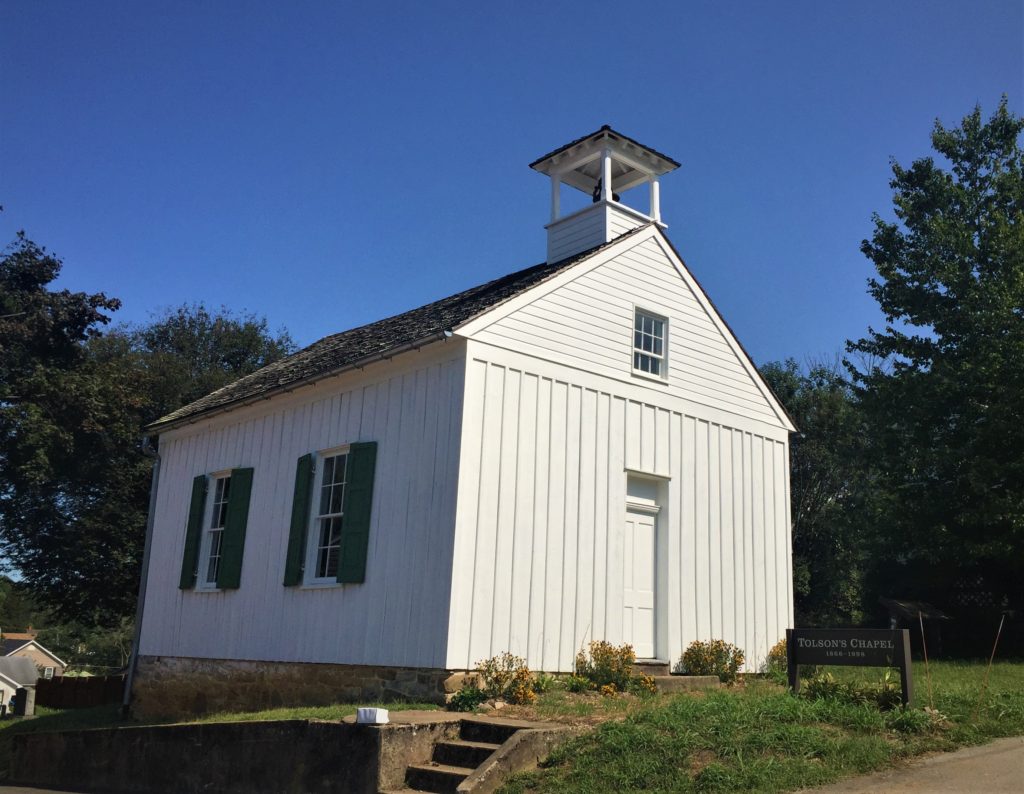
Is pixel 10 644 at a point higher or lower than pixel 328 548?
lower

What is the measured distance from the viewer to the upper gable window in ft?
44.9

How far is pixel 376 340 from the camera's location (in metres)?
14.6

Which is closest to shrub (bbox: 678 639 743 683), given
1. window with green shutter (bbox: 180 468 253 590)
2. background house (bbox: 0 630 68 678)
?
window with green shutter (bbox: 180 468 253 590)

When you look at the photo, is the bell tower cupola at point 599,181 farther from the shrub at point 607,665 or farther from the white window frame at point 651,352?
the shrub at point 607,665

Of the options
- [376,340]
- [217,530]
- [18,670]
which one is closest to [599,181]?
[376,340]

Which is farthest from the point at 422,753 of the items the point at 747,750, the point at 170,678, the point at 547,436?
the point at 170,678

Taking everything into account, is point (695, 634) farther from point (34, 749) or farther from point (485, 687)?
point (34, 749)

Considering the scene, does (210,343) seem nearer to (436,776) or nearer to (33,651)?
(436,776)

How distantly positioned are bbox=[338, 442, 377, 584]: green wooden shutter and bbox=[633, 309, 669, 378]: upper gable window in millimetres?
4166

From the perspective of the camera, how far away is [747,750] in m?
7.65

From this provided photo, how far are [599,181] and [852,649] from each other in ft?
28.9

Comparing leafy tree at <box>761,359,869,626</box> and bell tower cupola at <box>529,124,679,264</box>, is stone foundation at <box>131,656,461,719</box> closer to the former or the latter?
bell tower cupola at <box>529,124,679,264</box>

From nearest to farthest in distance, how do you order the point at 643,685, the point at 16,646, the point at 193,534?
the point at 643,685 → the point at 193,534 → the point at 16,646

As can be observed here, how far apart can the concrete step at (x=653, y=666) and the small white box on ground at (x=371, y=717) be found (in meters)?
4.57
